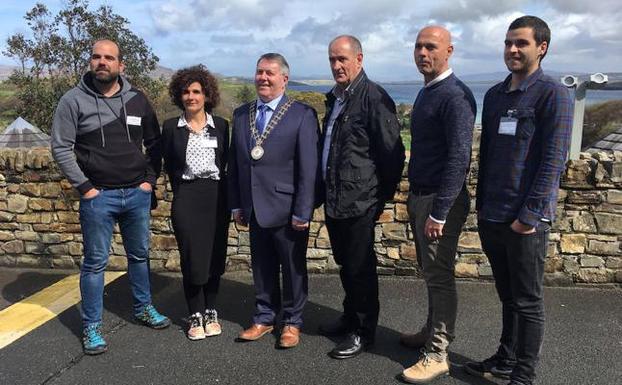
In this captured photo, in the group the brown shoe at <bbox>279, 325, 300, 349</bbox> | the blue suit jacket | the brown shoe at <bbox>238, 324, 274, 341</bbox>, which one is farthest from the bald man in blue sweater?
the brown shoe at <bbox>238, 324, 274, 341</bbox>

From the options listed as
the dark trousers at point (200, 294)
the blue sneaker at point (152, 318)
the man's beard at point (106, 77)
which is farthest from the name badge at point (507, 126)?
the blue sneaker at point (152, 318)

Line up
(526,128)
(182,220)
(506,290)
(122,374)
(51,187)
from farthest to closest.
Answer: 1. (51,187)
2. (182,220)
3. (122,374)
4. (506,290)
5. (526,128)

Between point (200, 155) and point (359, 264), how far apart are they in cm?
135

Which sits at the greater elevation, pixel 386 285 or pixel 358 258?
pixel 358 258

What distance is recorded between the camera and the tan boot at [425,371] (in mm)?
3357

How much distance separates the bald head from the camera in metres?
3.11

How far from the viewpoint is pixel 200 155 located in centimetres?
383

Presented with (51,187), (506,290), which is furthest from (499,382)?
(51,187)

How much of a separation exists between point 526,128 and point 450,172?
460 mm

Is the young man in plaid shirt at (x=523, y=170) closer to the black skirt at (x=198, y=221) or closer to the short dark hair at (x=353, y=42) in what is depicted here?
the short dark hair at (x=353, y=42)

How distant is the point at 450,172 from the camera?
10.0 ft

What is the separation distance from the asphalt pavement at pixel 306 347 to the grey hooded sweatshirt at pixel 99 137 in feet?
3.89

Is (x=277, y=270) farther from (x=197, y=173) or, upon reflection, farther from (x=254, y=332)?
(x=197, y=173)

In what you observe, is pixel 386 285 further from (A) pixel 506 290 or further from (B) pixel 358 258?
(A) pixel 506 290
